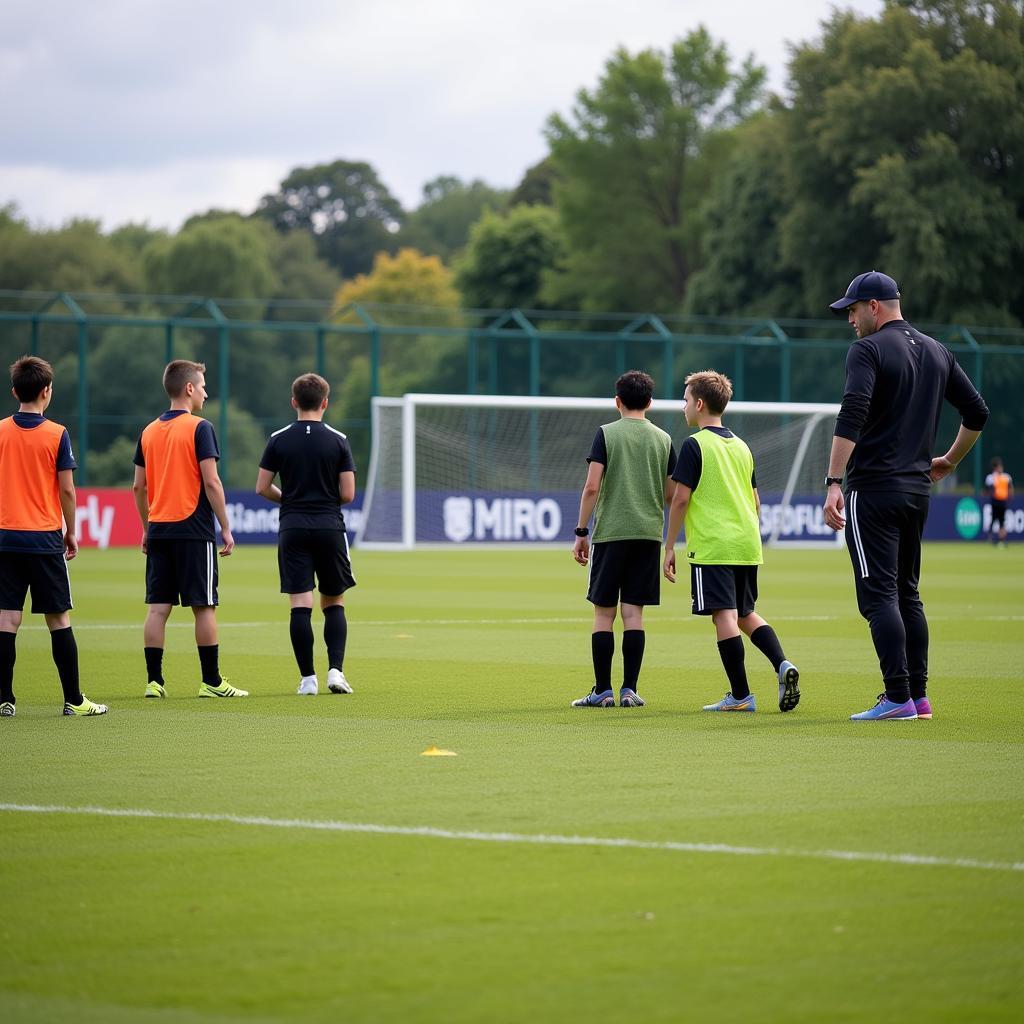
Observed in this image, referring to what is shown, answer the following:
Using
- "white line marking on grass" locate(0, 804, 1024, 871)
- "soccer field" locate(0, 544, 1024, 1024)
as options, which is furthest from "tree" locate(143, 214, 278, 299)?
"white line marking on grass" locate(0, 804, 1024, 871)

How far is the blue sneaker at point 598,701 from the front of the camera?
10.4m

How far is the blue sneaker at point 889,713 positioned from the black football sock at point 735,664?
2.35 ft

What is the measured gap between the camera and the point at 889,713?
376 inches

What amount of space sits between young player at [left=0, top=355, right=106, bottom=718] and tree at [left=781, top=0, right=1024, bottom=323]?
1806 inches

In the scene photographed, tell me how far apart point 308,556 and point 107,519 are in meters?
26.5

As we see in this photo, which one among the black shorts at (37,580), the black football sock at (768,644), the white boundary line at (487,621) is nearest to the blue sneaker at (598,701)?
the black football sock at (768,644)

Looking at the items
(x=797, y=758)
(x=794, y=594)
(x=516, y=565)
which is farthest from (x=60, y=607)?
(x=516, y=565)

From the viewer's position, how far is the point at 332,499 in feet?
36.2

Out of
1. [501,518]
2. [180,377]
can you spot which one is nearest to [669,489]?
[180,377]

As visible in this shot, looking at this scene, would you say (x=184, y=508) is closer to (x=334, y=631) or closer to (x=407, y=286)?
(x=334, y=631)

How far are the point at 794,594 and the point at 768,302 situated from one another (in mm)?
40702

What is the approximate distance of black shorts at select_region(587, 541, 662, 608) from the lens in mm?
10367

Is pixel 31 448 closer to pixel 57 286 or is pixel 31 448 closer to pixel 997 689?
pixel 997 689

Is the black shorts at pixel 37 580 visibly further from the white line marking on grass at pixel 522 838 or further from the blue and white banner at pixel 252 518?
the blue and white banner at pixel 252 518
